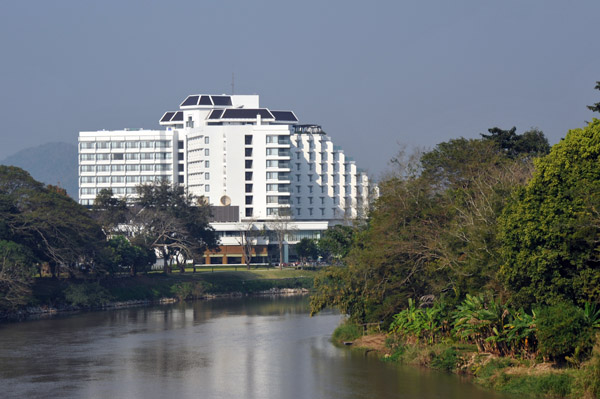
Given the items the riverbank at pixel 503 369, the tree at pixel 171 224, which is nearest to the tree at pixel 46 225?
the tree at pixel 171 224

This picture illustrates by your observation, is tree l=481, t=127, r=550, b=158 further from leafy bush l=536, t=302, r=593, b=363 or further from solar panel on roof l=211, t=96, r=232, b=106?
solar panel on roof l=211, t=96, r=232, b=106

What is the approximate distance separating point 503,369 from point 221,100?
133960 millimetres

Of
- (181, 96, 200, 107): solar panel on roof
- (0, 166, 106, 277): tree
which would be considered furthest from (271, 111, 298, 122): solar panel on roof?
(0, 166, 106, 277): tree

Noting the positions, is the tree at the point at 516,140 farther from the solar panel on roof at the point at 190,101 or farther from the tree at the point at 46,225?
the solar panel on roof at the point at 190,101

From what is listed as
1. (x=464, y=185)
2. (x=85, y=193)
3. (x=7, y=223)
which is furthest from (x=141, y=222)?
(x=85, y=193)

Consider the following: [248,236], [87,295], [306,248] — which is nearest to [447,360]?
[87,295]

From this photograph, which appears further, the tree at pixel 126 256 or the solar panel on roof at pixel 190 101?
the solar panel on roof at pixel 190 101

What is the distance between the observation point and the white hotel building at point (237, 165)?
144250mm

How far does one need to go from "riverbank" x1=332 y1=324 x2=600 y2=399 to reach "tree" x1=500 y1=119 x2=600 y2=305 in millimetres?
2754

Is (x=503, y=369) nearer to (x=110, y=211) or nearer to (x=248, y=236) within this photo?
(x=110, y=211)

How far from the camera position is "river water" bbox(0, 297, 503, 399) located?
36.8 metres

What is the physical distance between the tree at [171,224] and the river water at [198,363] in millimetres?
29077

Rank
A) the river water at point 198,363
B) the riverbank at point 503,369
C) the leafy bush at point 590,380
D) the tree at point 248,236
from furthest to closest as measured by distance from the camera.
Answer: the tree at point 248,236
the river water at point 198,363
the riverbank at point 503,369
the leafy bush at point 590,380

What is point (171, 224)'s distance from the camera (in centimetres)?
9931
